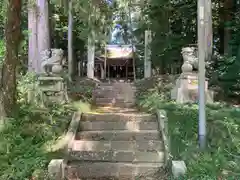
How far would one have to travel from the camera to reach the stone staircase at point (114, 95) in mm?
11180

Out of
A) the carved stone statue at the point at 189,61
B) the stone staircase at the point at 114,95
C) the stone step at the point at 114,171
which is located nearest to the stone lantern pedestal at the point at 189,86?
the carved stone statue at the point at 189,61

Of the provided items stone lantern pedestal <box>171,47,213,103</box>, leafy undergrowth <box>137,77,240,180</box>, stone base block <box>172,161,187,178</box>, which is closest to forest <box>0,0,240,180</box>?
leafy undergrowth <box>137,77,240,180</box>

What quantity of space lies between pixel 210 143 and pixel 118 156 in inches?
65.9

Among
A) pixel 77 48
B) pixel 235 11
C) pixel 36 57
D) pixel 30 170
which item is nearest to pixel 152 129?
pixel 30 170

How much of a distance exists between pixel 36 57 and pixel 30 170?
715 centimetres

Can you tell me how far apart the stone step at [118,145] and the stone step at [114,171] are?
0.45m

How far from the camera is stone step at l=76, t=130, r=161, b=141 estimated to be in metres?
6.48

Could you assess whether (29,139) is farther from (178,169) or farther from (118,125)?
(178,169)

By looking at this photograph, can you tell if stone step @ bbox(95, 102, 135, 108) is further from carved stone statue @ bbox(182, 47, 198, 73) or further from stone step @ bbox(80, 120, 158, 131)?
stone step @ bbox(80, 120, 158, 131)

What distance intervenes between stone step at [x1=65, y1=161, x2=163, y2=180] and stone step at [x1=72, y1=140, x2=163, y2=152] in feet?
1.49

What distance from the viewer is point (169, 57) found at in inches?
545

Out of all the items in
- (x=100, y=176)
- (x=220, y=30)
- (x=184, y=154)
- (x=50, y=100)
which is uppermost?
(x=220, y=30)

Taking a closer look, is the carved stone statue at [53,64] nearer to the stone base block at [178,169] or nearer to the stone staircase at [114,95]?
the stone staircase at [114,95]

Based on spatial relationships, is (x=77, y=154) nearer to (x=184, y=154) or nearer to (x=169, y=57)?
(x=184, y=154)
